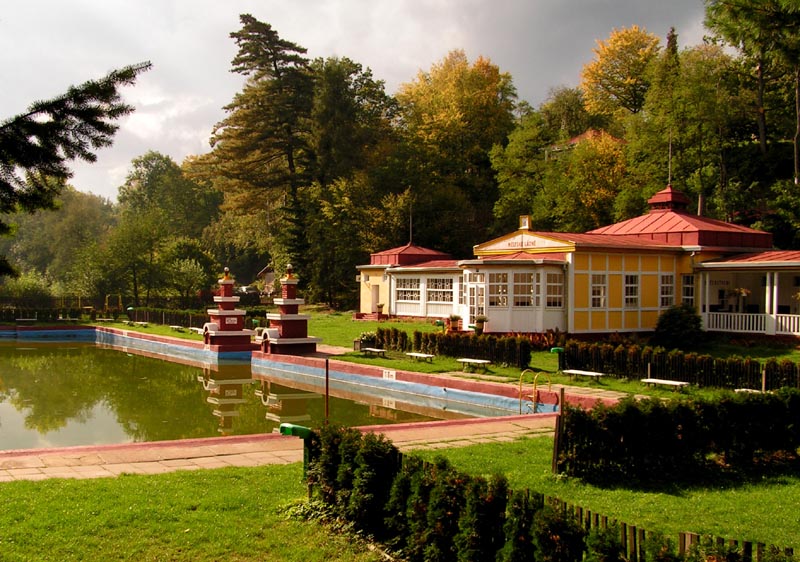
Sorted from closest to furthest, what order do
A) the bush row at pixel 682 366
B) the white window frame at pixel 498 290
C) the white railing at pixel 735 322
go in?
the bush row at pixel 682 366 < the white railing at pixel 735 322 < the white window frame at pixel 498 290

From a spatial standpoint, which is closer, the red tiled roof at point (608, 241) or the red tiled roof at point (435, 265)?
the red tiled roof at point (608, 241)

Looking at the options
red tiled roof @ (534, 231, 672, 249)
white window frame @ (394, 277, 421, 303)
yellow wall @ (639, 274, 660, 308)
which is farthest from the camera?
white window frame @ (394, 277, 421, 303)

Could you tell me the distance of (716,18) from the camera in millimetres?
11422

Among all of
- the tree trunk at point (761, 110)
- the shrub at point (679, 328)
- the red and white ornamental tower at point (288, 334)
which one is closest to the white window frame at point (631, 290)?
the shrub at point (679, 328)

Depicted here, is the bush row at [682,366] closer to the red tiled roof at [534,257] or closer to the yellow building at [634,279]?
the yellow building at [634,279]

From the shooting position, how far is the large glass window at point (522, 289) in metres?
25.3

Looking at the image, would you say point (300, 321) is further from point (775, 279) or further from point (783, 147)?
point (783, 147)

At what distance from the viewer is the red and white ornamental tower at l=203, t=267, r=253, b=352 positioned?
2975 centimetres

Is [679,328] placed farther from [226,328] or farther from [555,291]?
[226,328]

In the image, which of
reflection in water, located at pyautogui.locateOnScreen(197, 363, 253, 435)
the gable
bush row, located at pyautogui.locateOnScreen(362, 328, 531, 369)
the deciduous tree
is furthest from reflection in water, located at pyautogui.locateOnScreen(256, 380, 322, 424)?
the deciduous tree

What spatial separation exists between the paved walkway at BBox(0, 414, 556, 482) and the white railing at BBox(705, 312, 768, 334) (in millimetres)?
14856

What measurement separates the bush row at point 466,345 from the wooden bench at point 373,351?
1.39 feet

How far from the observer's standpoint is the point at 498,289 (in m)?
25.5

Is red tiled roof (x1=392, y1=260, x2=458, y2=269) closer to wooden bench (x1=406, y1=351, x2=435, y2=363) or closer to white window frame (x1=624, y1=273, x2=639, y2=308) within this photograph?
white window frame (x1=624, y1=273, x2=639, y2=308)
